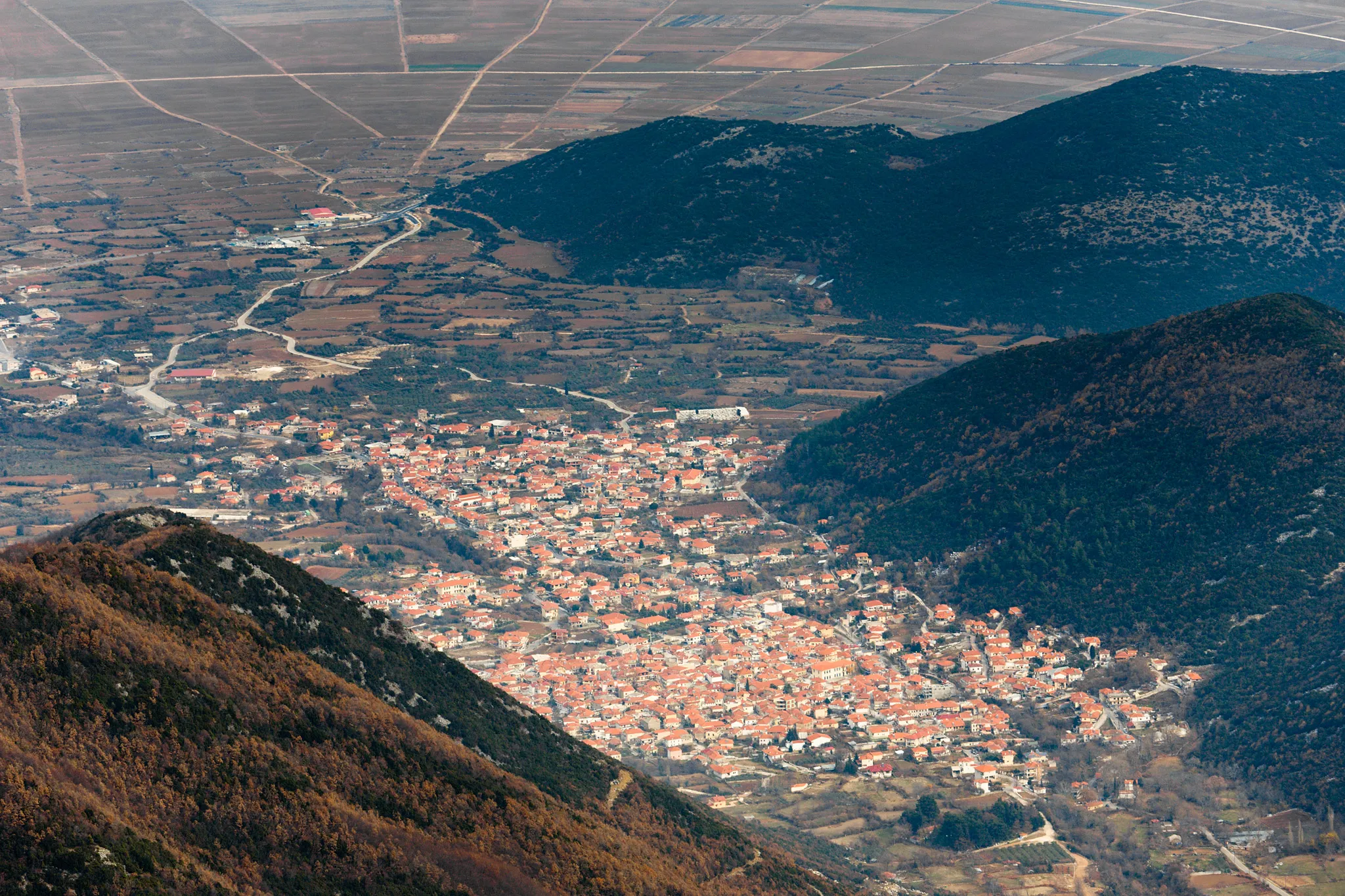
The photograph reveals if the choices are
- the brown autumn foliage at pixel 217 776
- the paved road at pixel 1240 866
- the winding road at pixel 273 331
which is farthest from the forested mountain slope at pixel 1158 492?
the winding road at pixel 273 331

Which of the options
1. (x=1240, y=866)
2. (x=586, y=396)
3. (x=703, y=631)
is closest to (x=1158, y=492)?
(x=703, y=631)

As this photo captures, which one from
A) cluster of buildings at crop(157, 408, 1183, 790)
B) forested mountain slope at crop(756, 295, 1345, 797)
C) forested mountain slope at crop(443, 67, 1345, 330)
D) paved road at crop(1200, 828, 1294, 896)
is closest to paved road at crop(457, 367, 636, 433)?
cluster of buildings at crop(157, 408, 1183, 790)

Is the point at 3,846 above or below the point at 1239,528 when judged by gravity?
above

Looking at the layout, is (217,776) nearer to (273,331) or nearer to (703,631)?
(703,631)

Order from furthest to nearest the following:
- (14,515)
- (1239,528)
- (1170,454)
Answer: (14,515) < (1170,454) < (1239,528)

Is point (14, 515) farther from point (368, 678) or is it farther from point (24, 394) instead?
point (368, 678)

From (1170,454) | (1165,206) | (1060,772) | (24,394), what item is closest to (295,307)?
(24,394)

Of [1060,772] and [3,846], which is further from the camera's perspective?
[1060,772]

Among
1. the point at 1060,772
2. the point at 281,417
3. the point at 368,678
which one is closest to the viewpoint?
the point at 368,678
